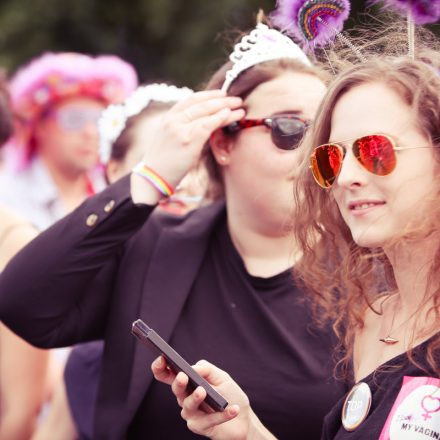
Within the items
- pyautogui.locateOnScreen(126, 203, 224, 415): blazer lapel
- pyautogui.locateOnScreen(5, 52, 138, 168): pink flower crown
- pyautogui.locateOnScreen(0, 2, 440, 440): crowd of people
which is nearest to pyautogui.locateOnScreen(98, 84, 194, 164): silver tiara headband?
pyautogui.locateOnScreen(0, 2, 440, 440): crowd of people

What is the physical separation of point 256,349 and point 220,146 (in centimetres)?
73

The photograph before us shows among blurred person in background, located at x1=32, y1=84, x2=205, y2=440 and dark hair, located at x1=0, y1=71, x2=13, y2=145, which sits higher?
dark hair, located at x1=0, y1=71, x2=13, y2=145

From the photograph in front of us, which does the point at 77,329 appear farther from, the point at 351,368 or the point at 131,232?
the point at 351,368

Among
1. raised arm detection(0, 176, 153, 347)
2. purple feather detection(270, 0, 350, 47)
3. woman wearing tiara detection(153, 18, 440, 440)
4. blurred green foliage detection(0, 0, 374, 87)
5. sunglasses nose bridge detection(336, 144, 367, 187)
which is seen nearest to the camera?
woman wearing tiara detection(153, 18, 440, 440)

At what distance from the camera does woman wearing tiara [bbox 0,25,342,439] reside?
3043 millimetres

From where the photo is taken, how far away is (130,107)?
14.3 feet

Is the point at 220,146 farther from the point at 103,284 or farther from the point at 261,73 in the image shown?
the point at 103,284

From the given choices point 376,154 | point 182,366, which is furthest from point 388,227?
point 182,366

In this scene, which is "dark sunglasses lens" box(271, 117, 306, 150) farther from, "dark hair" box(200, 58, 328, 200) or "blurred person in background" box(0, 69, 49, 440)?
"blurred person in background" box(0, 69, 49, 440)

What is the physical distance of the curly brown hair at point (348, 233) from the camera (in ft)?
7.41

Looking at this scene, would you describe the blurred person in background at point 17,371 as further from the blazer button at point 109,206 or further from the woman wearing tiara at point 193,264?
the blazer button at point 109,206

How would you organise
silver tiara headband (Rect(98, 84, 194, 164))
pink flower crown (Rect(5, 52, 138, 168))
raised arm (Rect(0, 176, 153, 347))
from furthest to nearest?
pink flower crown (Rect(5, 52, 138, 168)) → silver tiara headband (Rect(98, 84, 194, 164)) → raised arm (Rect(0, 176, 153, 347))

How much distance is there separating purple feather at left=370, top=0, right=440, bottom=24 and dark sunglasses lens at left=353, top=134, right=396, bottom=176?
315mm

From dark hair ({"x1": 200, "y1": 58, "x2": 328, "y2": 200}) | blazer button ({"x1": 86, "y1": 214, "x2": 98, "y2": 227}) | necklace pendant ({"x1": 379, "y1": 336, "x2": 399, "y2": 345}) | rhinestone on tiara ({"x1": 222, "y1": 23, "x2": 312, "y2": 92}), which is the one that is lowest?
necklace pendant ({"x1": 379, "y1": 336, "x2": 399, "y2": 345})
